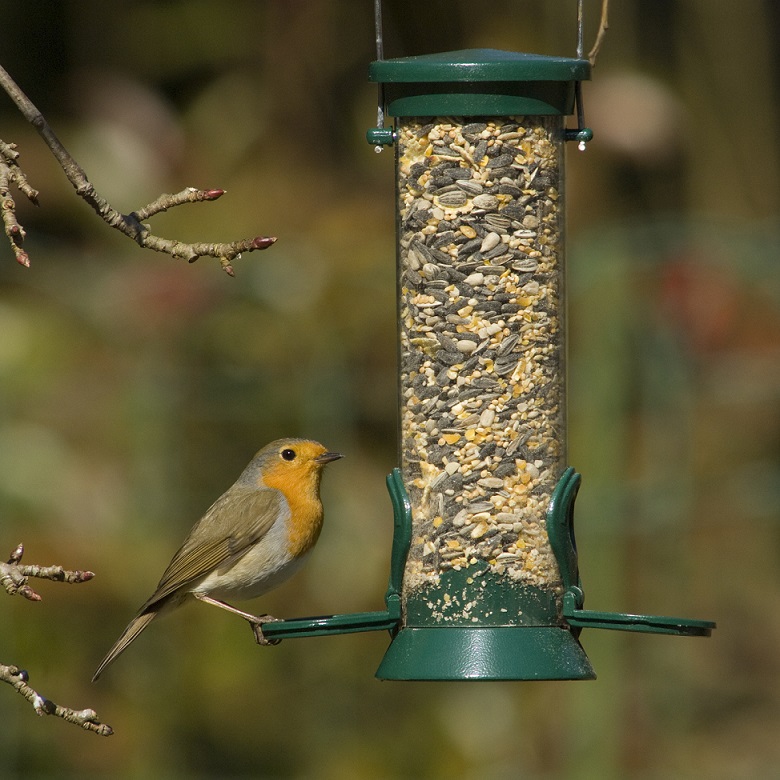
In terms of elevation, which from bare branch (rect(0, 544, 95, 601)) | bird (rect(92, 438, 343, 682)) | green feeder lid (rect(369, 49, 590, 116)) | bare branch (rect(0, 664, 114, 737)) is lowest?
bare branch (rect(0, 664, 114, 737))

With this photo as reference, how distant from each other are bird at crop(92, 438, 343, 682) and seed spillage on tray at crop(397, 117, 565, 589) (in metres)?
0.62

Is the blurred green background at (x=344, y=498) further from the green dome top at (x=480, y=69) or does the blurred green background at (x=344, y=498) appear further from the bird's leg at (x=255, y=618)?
the green dome top at (x=480, y=69)

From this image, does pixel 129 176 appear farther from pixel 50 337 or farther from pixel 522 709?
pixel 522 709

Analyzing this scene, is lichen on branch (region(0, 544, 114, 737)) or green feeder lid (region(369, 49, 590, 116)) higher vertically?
green feeder lid (region(369, 49, 590, 116))

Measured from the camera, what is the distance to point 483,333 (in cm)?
472

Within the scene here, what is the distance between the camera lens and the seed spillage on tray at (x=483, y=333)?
4.66 metres

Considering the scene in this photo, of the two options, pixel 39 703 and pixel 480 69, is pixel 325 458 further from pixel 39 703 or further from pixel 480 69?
pixel 39 703

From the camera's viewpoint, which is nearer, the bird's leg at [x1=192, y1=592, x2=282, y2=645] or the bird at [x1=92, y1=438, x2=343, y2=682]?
the bird's leg at [x1=192, y1=592, x2=282, y2=645]

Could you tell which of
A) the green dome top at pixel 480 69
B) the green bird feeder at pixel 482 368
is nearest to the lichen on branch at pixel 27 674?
the green bird feeder at pixel 482 368

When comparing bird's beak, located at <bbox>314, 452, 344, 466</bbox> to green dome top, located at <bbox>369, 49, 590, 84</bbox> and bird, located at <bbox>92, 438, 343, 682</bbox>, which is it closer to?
bird, located at <bbox>92, 438, 343, 682</bbox>

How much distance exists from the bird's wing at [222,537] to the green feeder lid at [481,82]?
146 centimetres

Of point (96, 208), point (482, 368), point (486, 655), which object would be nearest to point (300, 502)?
point (482, 368)

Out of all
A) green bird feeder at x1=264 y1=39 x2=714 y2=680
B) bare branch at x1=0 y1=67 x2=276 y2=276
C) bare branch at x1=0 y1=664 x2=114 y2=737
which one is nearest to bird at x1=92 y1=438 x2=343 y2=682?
green bird feeder at x1=264 y1=39 x2=714 y2=680

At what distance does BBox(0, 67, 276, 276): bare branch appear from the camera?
10.9 ft
